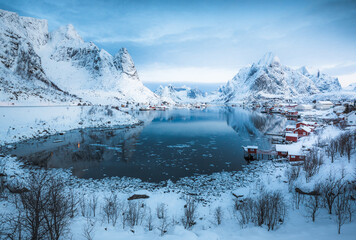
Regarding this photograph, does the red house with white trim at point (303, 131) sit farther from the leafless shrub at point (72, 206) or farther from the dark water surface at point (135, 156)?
the leafless shrub at point (72, 206)

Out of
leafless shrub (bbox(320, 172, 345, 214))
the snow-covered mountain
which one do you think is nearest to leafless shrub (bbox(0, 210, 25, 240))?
leafless shrub (bbox(320, 172, 345, 214))

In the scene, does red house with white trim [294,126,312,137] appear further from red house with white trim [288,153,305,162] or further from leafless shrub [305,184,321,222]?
leafless shrub [305,184,321,222]

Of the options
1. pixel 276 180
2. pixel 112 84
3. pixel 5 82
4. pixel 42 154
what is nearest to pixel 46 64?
pixel 112 84

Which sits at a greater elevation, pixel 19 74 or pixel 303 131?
pixel 19 74

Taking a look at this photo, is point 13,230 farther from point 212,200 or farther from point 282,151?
point 282,151

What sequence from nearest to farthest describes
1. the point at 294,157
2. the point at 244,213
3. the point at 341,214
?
the point at 341,214 < the point at 244,213 < the point at 294,157

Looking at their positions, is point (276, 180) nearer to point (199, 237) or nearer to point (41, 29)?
point (199, 237)

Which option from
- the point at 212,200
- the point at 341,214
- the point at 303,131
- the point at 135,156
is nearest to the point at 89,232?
the point at 212,200

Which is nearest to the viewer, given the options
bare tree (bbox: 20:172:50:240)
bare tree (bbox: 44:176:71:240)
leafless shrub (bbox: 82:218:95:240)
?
bare tree (bbox: 20:172:50:240)

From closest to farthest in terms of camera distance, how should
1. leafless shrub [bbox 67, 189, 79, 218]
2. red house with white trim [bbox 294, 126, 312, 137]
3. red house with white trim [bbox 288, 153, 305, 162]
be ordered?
leafless shrub [bbox 67, 189, 79, 218]
red house with white trim [bbox 288, 153, 305, 162]
red house with white trim [bbox 294, 126, 312, 137]
